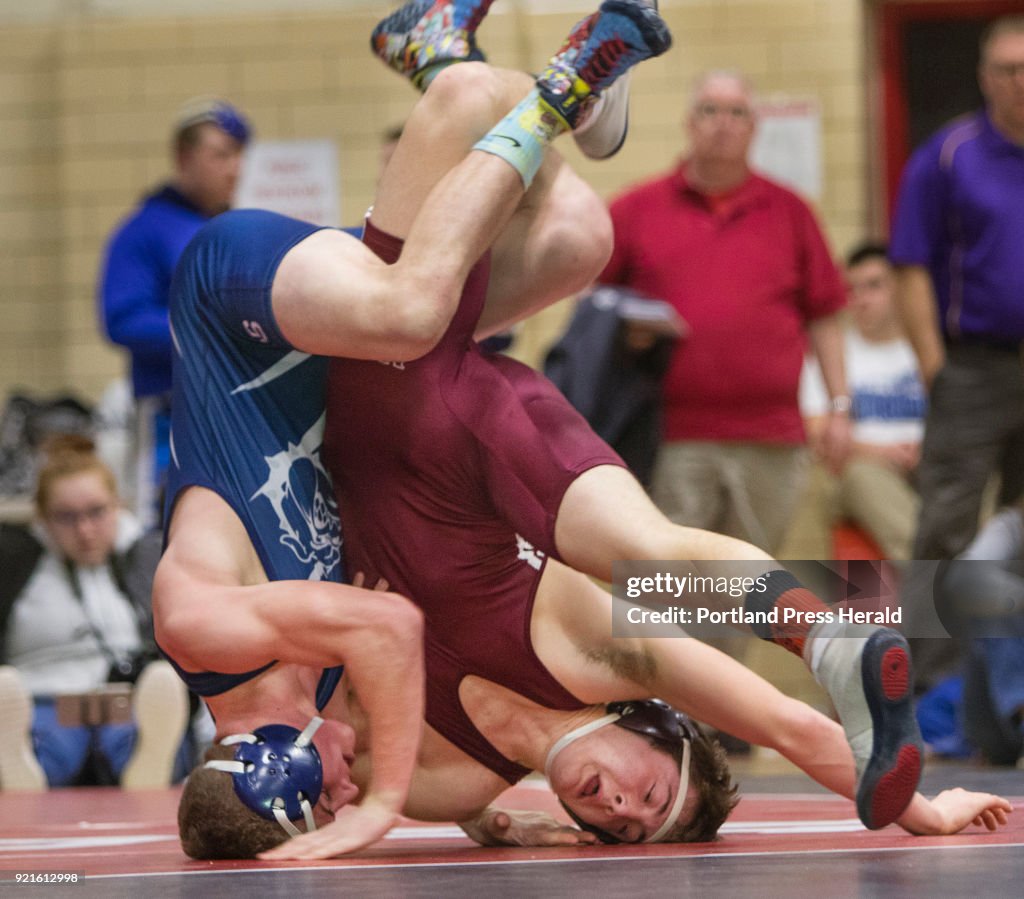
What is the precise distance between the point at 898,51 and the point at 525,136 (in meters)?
4.69

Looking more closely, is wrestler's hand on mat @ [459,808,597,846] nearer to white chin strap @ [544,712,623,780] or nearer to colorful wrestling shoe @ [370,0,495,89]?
white chin strap @ [544,712,623,780]

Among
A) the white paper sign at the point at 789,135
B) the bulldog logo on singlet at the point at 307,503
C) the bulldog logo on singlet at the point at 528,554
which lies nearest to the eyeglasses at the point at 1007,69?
the white paper sign at the point at 789,135

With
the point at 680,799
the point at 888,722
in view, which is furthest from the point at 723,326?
the point at 888,722

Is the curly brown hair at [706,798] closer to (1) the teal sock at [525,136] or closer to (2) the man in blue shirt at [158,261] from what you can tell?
(1) the teal sock at [525,136]

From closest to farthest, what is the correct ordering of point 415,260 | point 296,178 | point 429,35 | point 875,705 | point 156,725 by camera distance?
1. point 875,705
2. point 415,260
3. point 429,35
4. point 156,725
5. point 296,178

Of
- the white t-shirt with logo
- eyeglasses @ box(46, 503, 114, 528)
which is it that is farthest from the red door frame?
eyeglasses @ box(46, 503, 114, 528)

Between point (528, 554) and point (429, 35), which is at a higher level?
point (429, 35)

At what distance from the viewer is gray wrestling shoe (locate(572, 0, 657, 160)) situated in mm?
3396

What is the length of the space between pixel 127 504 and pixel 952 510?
9.62ft

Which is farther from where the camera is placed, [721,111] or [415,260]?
[721,111]

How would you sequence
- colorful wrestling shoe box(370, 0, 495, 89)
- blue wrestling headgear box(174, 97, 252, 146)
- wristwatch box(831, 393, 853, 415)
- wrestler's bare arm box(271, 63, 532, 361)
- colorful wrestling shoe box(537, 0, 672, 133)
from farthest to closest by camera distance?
wristwatch box(831, 393, 853, 415) < blue wrestling headgear box(174, 97, 252, 146) < colorful wrestling shoe box(370, 0, 495, 89) < colorful wrestling shoe box(537, 0, 672, 133) < wrestler's bare arm box(271, 63, 532, 361)

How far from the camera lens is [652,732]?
10.1ft

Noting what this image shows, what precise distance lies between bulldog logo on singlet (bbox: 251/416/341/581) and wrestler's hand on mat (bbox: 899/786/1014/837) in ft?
3.55

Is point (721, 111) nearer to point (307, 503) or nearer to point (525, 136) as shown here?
point (525, 136)
